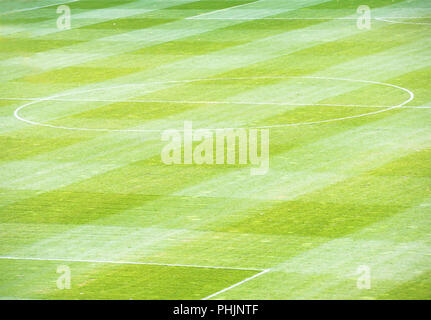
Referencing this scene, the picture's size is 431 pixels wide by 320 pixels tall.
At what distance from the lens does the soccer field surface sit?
14523 millimetres

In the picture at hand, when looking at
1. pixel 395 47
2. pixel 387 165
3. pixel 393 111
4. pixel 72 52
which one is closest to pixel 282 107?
pixel 393 111

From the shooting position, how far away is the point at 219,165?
19516mm

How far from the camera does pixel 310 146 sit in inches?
802

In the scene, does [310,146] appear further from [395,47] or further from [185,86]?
[395,47]

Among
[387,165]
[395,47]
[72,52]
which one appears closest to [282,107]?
[387,165]

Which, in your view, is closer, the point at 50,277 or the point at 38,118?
the point at 50,277

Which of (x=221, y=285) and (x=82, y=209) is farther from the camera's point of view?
(x=82, y=209)

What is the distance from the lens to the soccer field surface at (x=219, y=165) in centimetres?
1452

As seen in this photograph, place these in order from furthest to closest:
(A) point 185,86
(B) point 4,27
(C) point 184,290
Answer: (B) point 4,27
(A) point 185,86
(C) point 184,290

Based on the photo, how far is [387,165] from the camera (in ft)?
62.4

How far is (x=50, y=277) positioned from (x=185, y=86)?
1199 centimetres
